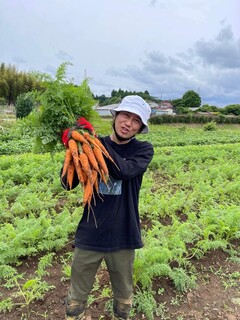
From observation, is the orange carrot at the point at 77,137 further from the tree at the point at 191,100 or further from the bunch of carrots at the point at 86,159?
the tree at the point at 191,100

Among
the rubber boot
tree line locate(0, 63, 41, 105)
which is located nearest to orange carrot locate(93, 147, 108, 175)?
the rubber boot

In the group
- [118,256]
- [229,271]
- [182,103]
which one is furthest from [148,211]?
[182,103]

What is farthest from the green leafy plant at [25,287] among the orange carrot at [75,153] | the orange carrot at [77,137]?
the orange carrot at [77,137]

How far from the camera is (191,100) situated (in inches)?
3430

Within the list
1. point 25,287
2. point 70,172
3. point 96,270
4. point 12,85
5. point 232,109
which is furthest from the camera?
point 232,109

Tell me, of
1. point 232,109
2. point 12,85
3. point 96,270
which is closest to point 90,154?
point 96,270

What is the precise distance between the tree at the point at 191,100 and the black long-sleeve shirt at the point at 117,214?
285ft

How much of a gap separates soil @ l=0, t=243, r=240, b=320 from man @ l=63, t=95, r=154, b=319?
60cm

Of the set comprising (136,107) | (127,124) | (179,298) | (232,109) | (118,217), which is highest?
(232,109)

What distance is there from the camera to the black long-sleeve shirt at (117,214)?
247cm

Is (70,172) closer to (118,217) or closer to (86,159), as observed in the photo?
(86,159)

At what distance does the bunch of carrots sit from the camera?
2.26 meters

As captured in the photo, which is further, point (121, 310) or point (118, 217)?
point (121, 310)

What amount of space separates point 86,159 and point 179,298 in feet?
7.00
